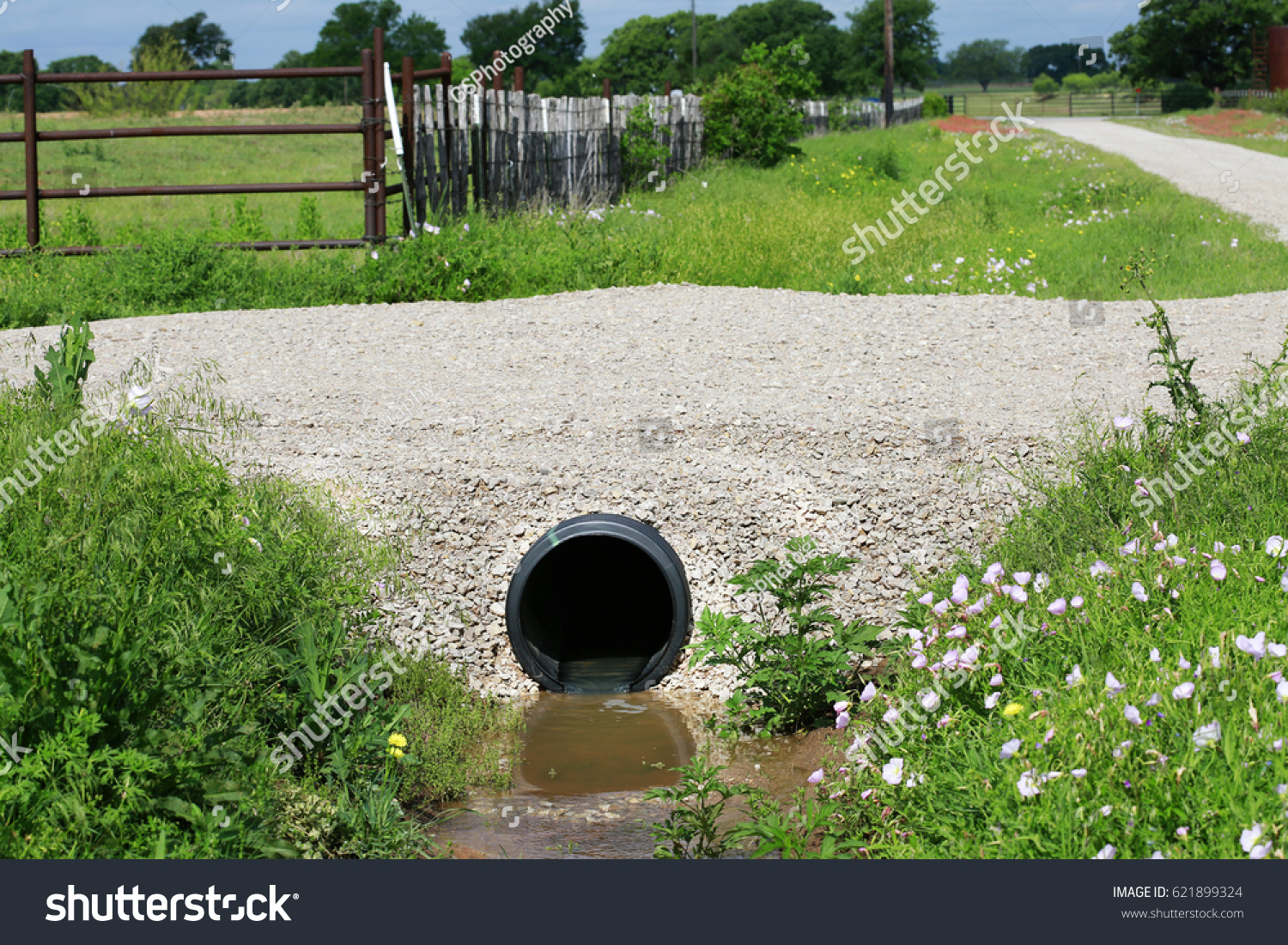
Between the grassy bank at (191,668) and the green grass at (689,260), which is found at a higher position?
the green grass at (689,260)

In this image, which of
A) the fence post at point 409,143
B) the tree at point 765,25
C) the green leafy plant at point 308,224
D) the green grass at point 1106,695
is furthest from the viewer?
the tree at point 765,25

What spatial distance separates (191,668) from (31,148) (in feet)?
30.1

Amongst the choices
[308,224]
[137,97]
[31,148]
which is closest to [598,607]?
[308,224]

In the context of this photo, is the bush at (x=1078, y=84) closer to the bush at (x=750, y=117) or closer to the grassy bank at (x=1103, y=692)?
the bush at (x=750, y=117)

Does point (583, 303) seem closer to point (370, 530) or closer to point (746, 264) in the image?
point (746, 264)

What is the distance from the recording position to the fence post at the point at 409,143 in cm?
1101

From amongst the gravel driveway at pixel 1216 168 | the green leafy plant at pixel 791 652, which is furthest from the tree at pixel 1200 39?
the green leafy plant at pixel 791 652

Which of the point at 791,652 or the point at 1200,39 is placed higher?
the point at 1200,39

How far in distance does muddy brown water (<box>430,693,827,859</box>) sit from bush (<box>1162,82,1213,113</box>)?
61577mm

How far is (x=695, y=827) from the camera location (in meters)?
3.63

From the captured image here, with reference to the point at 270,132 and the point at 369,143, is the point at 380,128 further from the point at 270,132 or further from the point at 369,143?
the point at 270,132

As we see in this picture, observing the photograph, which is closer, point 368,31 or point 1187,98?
point 1187,98

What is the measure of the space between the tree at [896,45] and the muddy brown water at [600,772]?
5595 centimetres
